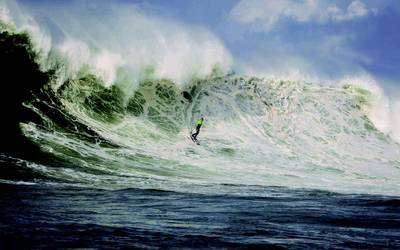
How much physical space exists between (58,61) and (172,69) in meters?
7.08

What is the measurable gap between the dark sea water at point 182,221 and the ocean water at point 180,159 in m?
0.03

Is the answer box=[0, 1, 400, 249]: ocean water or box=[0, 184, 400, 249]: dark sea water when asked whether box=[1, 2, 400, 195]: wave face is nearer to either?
box=[0, 1, 400, 249]: ocean water

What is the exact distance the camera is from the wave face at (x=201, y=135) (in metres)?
11.6

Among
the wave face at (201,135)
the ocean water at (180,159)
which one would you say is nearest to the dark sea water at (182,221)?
the ocean water at (180,159)

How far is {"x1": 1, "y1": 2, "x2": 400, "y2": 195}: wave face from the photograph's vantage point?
38.0 feet

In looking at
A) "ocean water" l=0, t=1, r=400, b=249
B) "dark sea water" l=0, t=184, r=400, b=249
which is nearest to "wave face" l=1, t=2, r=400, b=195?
"ocean water" l=0, t=1, r=400, b=249

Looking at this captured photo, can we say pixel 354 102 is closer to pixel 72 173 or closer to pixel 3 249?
pixel 72 173

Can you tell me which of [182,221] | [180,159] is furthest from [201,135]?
[182,221]

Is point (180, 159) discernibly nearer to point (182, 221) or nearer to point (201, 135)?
point (201, 135)

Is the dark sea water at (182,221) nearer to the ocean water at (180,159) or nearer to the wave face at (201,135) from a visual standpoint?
the ocean water at (180,159)

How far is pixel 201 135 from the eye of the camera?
62.3ft

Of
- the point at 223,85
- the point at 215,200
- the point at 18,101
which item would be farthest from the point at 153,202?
the point at 223,85

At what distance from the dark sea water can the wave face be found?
164 centimetres

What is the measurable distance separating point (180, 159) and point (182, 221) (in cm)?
912
